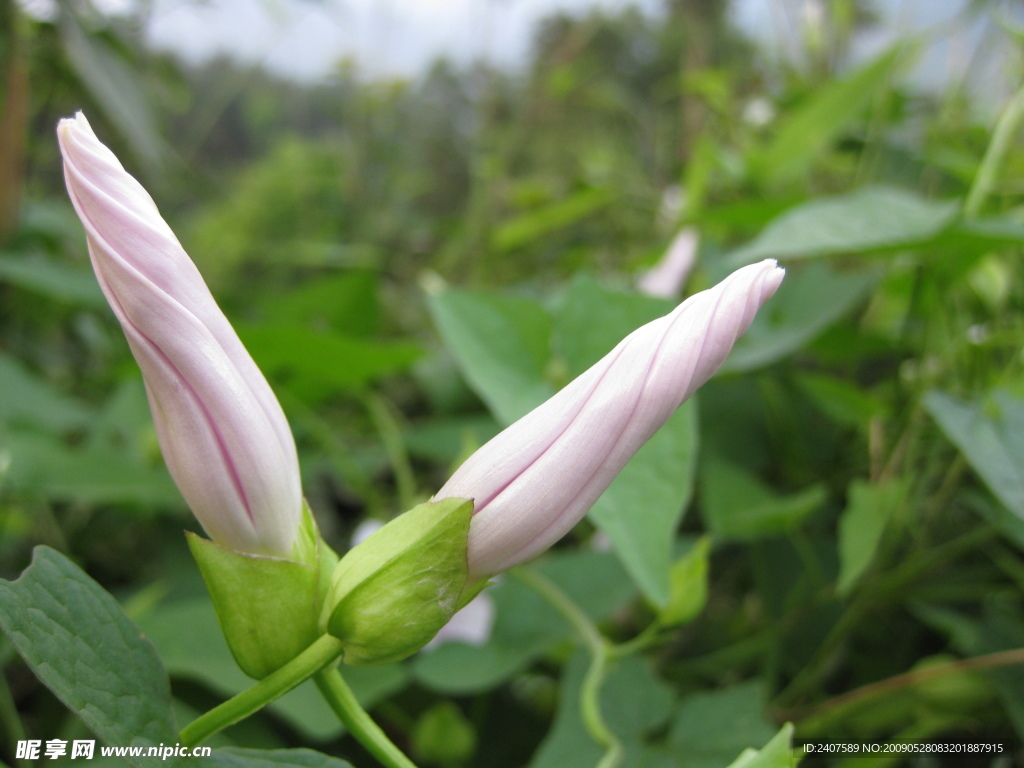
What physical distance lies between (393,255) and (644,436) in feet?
3.51

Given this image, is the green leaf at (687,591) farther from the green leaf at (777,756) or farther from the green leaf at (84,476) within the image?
the green leaf at (84,476)

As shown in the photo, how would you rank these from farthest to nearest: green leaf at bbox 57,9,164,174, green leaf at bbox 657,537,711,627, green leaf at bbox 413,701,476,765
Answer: green leaf at bbox 57,9,164,174
green leaf at bbox 413,701,476,765
green leaf at bbox 657,537,711,627

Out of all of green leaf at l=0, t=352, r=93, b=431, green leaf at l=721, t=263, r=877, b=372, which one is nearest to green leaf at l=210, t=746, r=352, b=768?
green leaf at l=721, t=263, r=877, b=372

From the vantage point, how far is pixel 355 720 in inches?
5.6

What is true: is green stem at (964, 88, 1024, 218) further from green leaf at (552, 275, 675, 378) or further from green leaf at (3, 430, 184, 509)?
A: green leaf at (3, 430, 184, 509)

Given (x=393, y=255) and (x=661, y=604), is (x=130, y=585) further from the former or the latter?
(x=393, y=255)

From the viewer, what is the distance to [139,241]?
130mm

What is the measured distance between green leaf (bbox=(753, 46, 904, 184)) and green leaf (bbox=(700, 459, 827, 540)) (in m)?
0.22

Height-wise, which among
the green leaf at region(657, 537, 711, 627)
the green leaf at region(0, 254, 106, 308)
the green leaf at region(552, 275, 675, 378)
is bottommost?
the green leaf at region(657, 537, 711, 627)

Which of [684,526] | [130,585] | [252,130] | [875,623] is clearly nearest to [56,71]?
[130,585]

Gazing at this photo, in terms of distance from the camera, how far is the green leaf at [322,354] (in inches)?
17.5

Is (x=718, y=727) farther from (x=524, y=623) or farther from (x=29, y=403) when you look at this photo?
(x=29, y=403)

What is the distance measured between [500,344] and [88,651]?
0.22 meters

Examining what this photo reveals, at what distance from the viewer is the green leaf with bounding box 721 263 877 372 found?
33 centimetres
